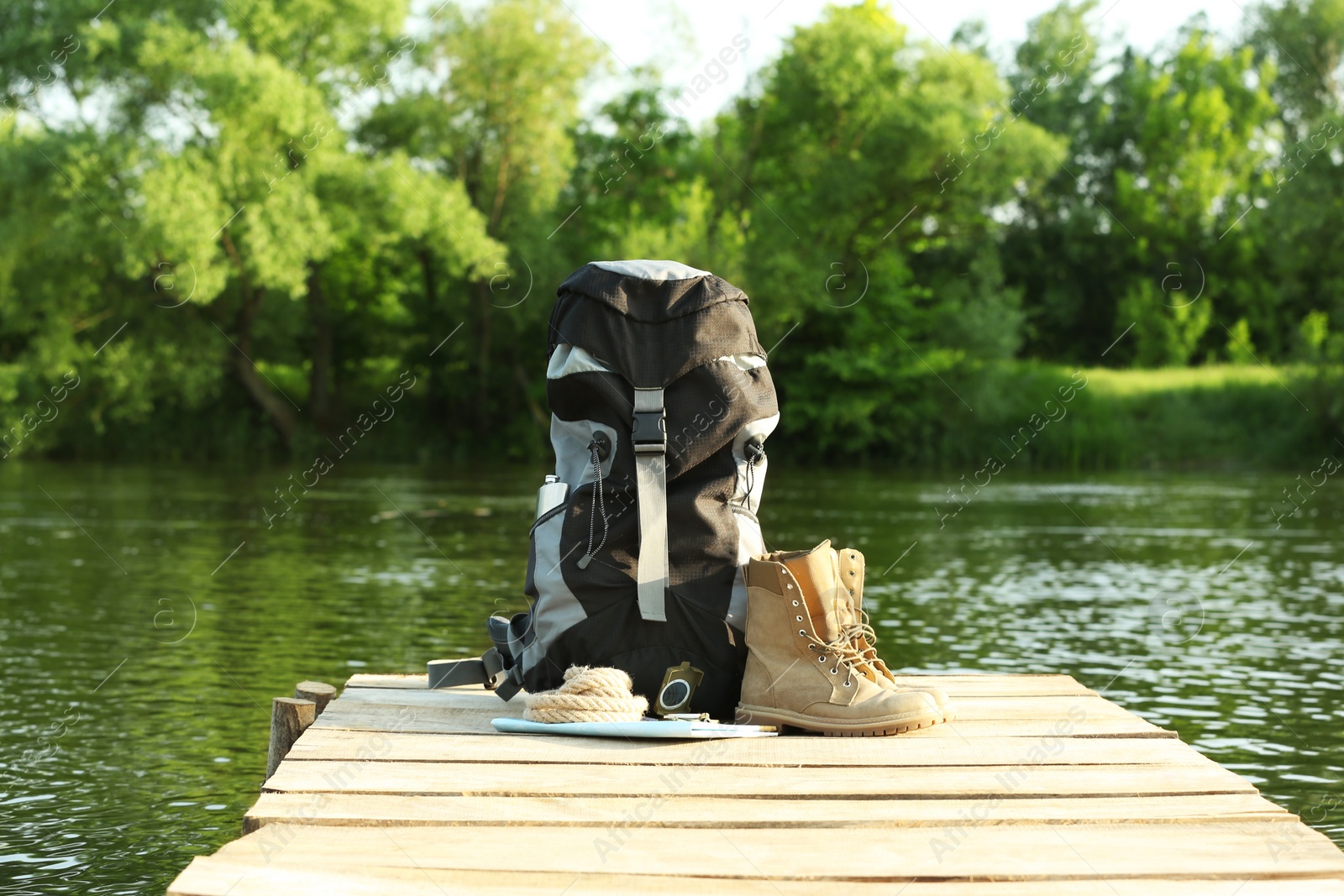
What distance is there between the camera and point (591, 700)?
4.05 meters

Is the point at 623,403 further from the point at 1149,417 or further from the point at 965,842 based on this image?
the point at 1149,417

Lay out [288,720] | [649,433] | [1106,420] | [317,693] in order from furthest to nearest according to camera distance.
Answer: [1106,420]
[317,693]
[288,720]
[649,433]

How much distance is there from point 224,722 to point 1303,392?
34171 mm

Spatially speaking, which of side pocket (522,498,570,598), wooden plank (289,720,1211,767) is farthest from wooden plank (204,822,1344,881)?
side pocket (522,498,570,598)

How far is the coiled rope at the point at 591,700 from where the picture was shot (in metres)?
→ 4.04

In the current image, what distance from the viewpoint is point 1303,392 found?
36.2m

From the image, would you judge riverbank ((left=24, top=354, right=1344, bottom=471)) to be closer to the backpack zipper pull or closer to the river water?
the river water

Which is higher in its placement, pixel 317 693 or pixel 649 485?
pixel 649 485

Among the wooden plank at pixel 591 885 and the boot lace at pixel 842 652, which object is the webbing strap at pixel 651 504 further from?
the wooden plank at pixel 591 885

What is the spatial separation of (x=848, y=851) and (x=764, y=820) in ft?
0.85

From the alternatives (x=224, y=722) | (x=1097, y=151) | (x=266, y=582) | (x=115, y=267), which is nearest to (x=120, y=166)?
(x=115, y=267)

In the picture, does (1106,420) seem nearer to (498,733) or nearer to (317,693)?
(317,693)

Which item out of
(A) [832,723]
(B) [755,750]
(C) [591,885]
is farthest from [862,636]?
(C) [591,885]

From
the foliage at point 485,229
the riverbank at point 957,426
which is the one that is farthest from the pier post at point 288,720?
the riverbank at point 957,426
